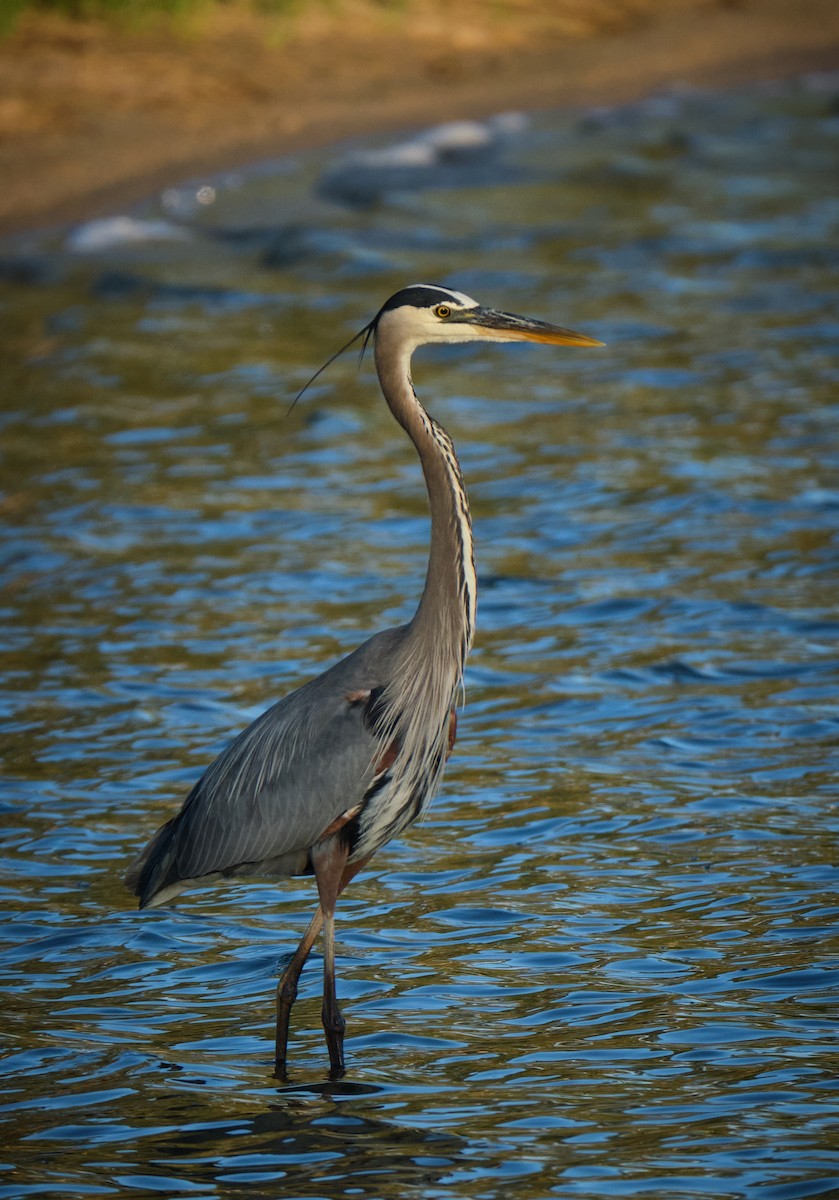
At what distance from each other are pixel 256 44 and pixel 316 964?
15.7 metres

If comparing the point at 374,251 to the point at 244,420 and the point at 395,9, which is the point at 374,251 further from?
the point at 395,9

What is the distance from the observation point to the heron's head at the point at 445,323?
549 centimetres

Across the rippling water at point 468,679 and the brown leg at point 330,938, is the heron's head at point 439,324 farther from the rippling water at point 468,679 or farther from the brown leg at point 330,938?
the rippling water at point 468,679

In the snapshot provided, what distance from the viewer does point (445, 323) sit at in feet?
18.2

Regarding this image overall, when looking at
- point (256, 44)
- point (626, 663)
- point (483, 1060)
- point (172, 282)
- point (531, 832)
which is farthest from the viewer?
point (256, 44)

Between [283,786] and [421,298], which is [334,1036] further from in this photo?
[421,298]

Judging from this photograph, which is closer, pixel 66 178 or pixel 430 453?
pixel 430 453

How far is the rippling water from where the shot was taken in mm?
4988

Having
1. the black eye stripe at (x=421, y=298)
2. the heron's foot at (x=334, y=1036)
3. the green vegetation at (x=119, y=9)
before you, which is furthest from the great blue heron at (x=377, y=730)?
the green vegetation at (x=119, y=9)

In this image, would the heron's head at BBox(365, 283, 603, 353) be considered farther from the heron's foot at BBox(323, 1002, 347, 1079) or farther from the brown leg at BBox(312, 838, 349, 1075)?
the heron's foot at BBox(323, 1002, 347, 1079)

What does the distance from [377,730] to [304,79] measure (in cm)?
1536

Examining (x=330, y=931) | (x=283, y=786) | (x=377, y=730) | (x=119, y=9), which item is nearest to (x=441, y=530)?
(x=377, y=730)

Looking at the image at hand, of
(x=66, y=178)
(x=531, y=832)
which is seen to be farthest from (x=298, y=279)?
(x=531, y=832)

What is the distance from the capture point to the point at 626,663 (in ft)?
27.2
